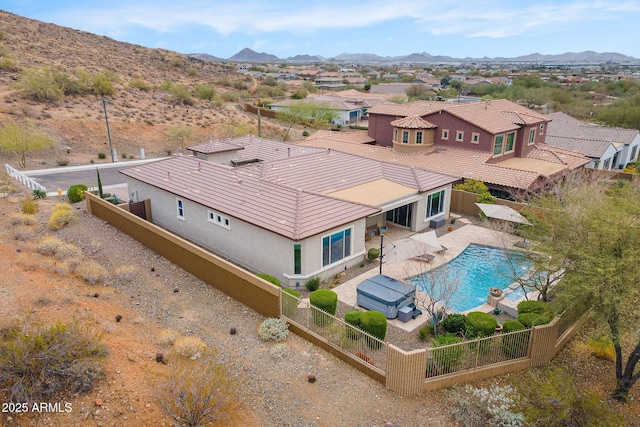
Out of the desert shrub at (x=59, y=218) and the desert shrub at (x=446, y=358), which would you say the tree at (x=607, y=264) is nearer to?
the desert shrub at (x=446, y=358)

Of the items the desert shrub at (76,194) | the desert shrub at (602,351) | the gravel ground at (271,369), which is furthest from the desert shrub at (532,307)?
the desert shrub at (76,194)

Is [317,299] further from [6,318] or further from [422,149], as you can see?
[422,149]

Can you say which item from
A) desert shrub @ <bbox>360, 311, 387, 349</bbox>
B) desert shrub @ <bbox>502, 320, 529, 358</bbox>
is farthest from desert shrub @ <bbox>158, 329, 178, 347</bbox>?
desert shrub @ <bbox>502, 320, 529, 358</bbox>

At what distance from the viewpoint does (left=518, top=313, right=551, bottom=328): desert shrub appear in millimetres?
16062

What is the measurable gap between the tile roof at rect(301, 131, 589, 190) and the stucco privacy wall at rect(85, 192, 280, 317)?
58.7 feet

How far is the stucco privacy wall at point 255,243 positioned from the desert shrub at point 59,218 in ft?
17.5

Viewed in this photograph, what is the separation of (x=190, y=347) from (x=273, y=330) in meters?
2.87

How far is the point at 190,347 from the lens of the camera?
543 inches

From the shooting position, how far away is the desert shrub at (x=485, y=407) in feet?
37.9

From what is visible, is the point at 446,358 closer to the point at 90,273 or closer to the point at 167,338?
the point at 167,338

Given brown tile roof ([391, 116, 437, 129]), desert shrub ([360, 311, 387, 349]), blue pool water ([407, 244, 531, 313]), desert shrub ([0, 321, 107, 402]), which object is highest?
brown tile roof ([391, 116, 437, 129])

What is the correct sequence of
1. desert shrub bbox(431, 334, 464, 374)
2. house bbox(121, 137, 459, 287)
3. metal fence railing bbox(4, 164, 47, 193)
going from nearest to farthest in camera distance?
desert shrub bbox(431, 334, 464, 374) → house bbox(121, 137, 459, 287) → metal fence railing bbox(4, 164, 47, 193)

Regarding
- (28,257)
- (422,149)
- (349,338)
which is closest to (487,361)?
(349,338)

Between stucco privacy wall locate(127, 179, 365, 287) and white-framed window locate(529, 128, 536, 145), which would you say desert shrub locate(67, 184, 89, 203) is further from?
white-framed window locate(529, 128, 536, 145)
